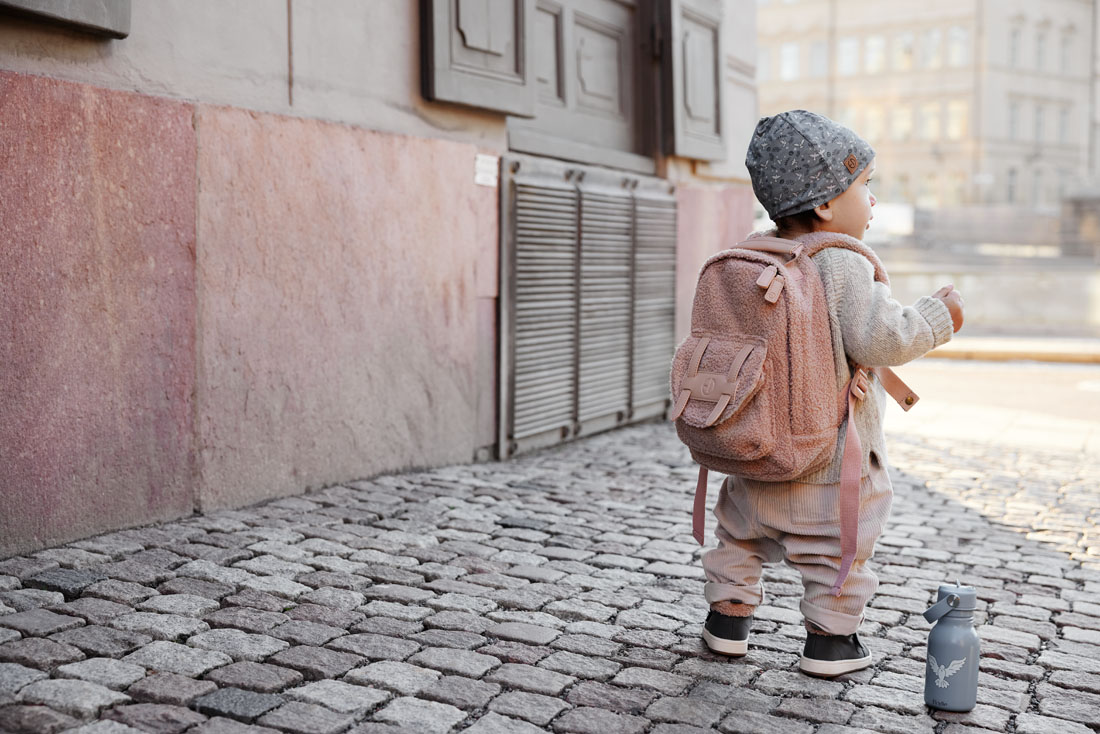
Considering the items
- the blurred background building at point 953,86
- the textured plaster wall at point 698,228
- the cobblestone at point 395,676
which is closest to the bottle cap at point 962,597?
the cobblestone at point 395,676

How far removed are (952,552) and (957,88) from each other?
62.4 metres

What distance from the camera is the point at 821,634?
11.3 feet

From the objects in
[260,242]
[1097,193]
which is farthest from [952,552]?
[1097,193]

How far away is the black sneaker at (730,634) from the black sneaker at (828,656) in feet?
0.63

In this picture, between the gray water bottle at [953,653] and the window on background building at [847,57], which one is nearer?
the gray water bottle at [953,653]

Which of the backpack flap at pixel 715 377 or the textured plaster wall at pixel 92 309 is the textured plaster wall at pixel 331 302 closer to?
the textured plaster wall at pixel 92 309

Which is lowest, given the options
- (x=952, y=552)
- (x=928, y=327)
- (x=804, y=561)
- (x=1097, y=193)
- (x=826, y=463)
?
(x=952, y=552)

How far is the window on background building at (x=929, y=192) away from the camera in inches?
2474

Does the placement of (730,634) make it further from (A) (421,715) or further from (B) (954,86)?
(B) (954,86)

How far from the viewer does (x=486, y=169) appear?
6953mm

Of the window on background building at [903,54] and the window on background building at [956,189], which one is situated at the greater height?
the window on background building at [903,54]

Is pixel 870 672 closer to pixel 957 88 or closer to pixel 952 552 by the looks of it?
pixel 952 552

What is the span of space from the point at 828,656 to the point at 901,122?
211 ft

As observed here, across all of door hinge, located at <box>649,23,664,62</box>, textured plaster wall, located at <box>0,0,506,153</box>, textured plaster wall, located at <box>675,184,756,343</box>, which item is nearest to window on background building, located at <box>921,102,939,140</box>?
textured plaster wall, located at <box>675,184,756,343</box>
